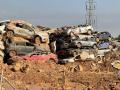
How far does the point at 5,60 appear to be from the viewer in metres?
44.9

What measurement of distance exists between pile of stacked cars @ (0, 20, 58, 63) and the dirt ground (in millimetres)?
2209

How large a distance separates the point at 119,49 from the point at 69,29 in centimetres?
801

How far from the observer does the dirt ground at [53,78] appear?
31422mm

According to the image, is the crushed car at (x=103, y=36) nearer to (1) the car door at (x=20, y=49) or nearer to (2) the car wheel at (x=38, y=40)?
(2) the car wheel at (x=38, y=40)

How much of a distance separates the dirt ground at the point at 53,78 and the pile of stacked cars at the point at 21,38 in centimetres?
221

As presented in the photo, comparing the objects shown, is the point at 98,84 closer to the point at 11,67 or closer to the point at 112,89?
the point at 112,89

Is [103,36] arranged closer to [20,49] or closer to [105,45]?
[105,45]

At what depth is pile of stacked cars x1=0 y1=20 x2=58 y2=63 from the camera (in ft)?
147

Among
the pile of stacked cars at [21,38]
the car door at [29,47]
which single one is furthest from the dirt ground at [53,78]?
the pile of stacked cars at [21,38]

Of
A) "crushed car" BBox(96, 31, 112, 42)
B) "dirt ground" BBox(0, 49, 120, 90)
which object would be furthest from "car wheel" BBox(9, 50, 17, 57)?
"crushed car" BBox(96, 31, 112, 42)

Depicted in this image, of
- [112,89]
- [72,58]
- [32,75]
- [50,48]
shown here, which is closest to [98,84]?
[112,89]

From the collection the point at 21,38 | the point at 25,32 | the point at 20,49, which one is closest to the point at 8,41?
the point at 20,49

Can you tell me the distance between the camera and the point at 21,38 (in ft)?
154

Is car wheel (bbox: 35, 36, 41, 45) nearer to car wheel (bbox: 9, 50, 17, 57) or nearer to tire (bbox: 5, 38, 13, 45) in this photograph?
A: tire (bbox: 5, 38, 13, 45)
